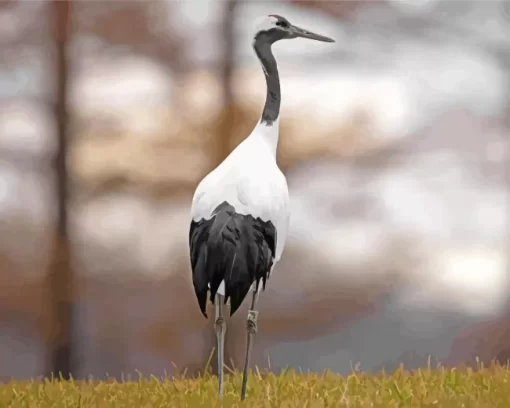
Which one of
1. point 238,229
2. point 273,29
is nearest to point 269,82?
point 273,29

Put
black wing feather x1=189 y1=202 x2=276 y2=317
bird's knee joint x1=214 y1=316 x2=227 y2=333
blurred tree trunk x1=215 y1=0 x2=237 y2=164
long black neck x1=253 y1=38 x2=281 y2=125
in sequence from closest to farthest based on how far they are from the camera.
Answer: black wing feather x1=189 y1=202 x2=276 y2=317, bird's knee joint x1=214 y1=316 x2=227 y2=333, long black neck x1=253 y1=38 x2=281 y2=125, blurred tree trunk x1=215 y1=0 x2=237 y2=164

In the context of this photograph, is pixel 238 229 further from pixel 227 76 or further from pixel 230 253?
pixel 227 76

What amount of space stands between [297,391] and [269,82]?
1.58 metres

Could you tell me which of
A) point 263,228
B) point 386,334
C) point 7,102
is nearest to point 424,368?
point 386,334

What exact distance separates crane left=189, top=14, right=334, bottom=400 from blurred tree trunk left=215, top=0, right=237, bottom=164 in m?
2.10

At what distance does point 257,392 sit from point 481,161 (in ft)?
9.88

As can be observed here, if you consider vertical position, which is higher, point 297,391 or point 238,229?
point 238,229

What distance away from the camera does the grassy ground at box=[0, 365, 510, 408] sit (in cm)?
393

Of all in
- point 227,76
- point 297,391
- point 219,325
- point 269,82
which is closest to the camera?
point 219,325

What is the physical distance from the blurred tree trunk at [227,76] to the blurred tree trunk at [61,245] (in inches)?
45.8

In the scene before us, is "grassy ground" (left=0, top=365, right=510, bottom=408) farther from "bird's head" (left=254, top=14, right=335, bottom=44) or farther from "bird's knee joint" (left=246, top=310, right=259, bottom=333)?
"bird's head" (left=254, top=14, right=335, bottom=44)

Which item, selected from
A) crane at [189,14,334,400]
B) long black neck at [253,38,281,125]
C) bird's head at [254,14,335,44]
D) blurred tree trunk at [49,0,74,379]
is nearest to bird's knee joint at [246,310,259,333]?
crane at [189,14,334,400]

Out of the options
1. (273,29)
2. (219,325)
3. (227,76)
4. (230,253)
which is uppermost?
(273,29)

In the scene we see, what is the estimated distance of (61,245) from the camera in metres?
6.29
